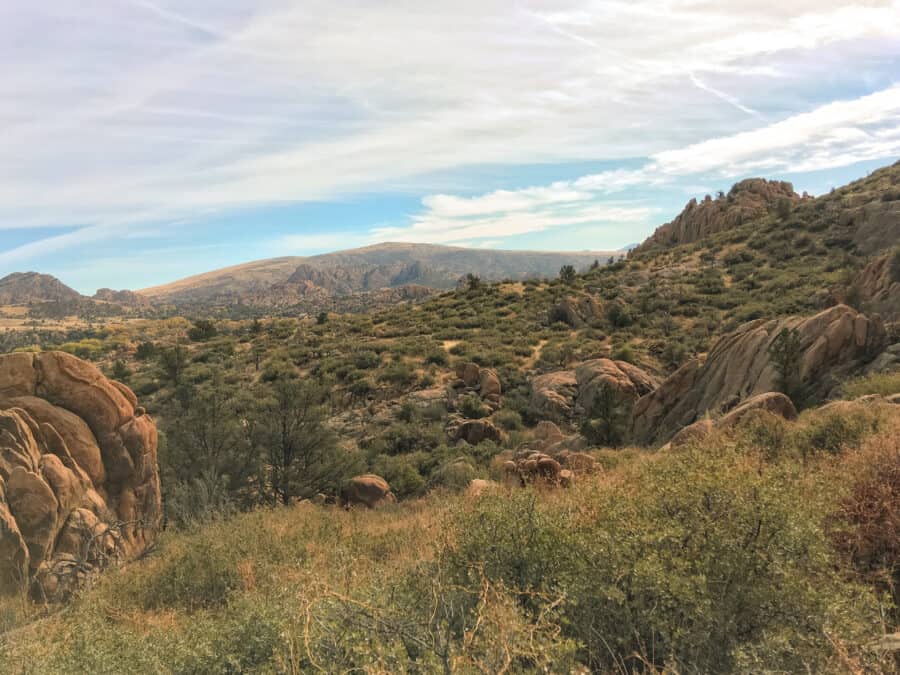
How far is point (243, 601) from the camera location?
4.46 meters

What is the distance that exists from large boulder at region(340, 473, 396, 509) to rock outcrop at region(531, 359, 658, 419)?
8222 millimetres

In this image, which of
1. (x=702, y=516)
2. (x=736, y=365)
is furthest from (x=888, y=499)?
(x=736, y=365)

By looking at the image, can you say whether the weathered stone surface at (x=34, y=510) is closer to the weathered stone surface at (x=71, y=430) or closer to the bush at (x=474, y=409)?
the weathered stone surface at (x=71, y=430)

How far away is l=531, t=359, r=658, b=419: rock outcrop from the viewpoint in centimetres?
1761

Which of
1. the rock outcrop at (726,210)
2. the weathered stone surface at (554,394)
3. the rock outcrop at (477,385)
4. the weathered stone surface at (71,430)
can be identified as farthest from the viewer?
the rock outcrop at (726,210)

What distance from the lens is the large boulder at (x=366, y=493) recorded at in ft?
41.1

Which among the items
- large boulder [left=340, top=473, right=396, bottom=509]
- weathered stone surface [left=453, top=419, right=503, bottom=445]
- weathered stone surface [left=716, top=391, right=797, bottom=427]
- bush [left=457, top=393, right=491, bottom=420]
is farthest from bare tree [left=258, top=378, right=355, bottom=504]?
weathered stone surface [left=716, top=391, right=797, bottom=427]

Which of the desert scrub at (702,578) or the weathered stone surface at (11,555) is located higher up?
the desert scrub at (702,578)

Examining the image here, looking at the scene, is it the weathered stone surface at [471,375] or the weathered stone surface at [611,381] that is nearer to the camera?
the weathered stone surface at [611,381]

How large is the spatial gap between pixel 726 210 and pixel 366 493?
191 ft

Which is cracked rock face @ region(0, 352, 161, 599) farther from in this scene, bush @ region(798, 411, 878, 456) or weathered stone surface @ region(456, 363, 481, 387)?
weathered stone surface @ region(456, 363, 481, 387)

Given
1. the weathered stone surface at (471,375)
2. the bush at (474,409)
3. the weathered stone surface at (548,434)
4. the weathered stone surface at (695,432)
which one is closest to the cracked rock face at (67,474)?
the weathered stone surface at (695,432)

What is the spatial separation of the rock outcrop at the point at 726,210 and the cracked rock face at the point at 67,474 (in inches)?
2338

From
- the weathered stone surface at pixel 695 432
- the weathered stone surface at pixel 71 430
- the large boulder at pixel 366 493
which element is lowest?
the large boulder at pixel 366 493
